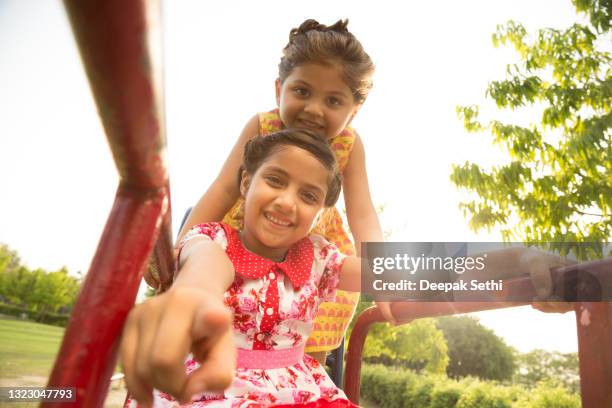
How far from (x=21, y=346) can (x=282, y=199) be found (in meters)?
16.2

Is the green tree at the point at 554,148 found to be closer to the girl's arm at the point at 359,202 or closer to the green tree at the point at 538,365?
the girl's arm at the point at 359,202

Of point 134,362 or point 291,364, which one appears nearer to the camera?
point 134,362

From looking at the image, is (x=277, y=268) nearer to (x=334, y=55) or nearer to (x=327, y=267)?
(x=327, y=267)

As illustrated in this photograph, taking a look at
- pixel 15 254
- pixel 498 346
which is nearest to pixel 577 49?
pixel 15 254

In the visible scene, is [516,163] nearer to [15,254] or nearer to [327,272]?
[327,272]

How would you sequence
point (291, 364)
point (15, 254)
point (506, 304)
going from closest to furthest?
point (506, 304) < point (291, 364) < point (15, 254)

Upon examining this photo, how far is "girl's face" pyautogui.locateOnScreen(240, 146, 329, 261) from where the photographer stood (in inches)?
51.0

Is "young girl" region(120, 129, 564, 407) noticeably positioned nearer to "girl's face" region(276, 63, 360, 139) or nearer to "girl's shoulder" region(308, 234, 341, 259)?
"girl's shoulder" region(308, 234, 341, 259)

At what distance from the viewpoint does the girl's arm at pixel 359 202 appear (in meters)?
1.96

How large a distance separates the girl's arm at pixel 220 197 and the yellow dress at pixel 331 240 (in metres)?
0.06

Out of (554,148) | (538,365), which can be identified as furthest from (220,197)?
(538,365)

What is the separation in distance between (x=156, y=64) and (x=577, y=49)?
733 centimetres

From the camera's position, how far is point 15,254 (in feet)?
34.9

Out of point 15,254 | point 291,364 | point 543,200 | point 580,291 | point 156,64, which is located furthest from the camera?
point 15,254
